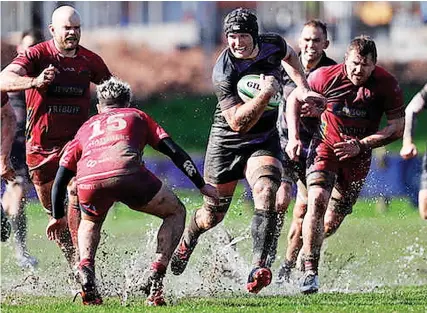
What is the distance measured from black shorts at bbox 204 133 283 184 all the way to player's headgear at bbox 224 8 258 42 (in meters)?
0.90

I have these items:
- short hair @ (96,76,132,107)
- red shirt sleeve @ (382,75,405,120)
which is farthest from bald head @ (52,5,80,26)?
red shirt sleeve @ (382,75,405,120)

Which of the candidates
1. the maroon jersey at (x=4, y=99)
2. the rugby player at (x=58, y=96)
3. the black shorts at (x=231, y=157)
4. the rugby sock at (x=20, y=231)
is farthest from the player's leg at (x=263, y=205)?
the rugby sock at (x=20, y=231)

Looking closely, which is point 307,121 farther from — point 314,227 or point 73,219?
point 73,219

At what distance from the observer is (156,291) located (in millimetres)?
9469

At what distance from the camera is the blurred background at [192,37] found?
1335 inches

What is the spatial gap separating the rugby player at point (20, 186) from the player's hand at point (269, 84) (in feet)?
11.6

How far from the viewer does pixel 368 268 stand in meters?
12.7

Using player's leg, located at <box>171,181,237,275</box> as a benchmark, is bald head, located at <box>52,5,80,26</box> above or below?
above

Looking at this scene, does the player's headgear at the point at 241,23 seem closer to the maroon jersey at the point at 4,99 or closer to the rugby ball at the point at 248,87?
the rugby ball at the point at 248,87

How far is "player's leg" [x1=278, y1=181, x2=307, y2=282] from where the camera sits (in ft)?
37.9

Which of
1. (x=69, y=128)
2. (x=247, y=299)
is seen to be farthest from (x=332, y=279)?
(x=69, y=128)

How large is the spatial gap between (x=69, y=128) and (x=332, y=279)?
269 cm

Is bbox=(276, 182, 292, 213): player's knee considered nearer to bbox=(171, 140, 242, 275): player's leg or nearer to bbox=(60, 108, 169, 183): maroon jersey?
bbox=(171, 140, 242, 275): player's leg

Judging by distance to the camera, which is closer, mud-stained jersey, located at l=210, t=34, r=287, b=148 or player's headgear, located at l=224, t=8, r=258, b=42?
player's headgear, located at l=224, t=8, r=258, b=42
